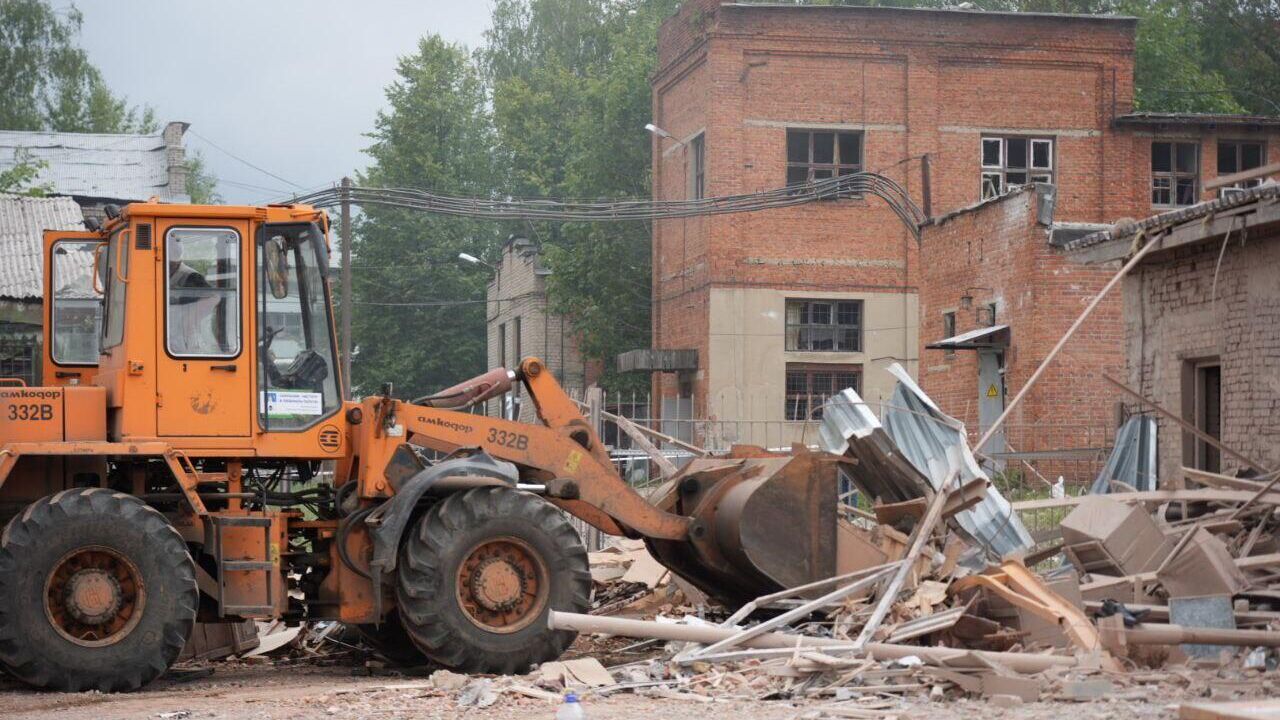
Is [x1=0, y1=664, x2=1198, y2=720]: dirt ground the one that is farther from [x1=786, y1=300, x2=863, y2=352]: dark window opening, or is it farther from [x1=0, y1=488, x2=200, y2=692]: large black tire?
[x1=786, y1=300, x2=863, y2=352]: dark window opening

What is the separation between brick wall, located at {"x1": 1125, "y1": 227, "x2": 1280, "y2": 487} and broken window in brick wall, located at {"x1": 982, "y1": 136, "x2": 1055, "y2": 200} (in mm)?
19043

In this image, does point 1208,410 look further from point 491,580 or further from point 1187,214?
point 491,580

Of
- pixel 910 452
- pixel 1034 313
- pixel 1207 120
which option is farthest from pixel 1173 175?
pixel 910 452

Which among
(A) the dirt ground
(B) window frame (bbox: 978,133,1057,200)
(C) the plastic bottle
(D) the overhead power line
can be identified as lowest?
(A) the dirt ground

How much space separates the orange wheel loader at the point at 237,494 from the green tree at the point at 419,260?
4580 centimetres

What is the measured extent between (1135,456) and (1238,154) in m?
20.5

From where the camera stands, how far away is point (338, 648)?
474 inches

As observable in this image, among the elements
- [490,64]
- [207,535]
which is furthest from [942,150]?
[490,64]

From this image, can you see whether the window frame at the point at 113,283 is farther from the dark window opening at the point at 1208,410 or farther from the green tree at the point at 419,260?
the green tree at the point at 419,260

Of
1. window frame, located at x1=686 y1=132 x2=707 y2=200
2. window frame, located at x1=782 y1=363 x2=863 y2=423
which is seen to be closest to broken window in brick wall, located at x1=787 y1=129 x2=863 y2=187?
window frame, located at x1=686 y1=132 x2=707 y2=200

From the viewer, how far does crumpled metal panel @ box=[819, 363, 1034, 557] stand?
38.5ft

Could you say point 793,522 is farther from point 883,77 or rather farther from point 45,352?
point 883,77

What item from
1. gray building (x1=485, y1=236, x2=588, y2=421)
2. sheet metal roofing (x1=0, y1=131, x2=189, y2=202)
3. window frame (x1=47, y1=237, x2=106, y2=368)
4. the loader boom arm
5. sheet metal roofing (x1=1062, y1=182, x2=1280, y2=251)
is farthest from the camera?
gray building (x1=485, y1=236, x2=588, y2=421)

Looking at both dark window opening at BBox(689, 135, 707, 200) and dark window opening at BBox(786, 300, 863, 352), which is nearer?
dark window opening at BBox(786, 300, 863, 352)
